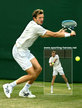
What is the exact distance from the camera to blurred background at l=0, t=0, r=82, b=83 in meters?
8.12

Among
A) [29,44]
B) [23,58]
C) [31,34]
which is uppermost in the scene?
[31,34]

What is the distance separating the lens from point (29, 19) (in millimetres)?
8383

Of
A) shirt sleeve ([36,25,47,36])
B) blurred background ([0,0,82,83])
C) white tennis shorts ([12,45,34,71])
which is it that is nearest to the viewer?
shirt sleeve ([36,25,47,36])

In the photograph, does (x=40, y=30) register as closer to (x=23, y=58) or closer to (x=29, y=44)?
(x=29, y=44)

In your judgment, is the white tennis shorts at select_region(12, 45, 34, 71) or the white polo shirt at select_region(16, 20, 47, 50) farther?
the white tennis shorts at select_region(12, 45, 34, 71)

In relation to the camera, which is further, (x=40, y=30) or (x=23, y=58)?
(x=23, y=58)

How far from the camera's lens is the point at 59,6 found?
8219mm

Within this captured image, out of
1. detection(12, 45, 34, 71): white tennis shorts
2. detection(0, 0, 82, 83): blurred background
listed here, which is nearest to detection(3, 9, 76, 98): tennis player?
detection(12, 45, 34, 71): white tennis shorts

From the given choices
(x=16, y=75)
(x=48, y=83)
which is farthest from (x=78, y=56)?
(x=16, y=75)

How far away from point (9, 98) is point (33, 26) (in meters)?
1.13

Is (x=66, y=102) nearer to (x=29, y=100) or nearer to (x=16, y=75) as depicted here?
(x=29, y=100)

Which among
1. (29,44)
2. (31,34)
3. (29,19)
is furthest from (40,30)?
(29,19)

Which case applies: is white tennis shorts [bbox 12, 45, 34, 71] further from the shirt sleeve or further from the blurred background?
the blurred background

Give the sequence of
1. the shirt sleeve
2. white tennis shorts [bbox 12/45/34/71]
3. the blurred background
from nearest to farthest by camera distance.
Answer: the shirt sleeve, white tennis shorts [bbox 12/45/34/71], the blurred background
